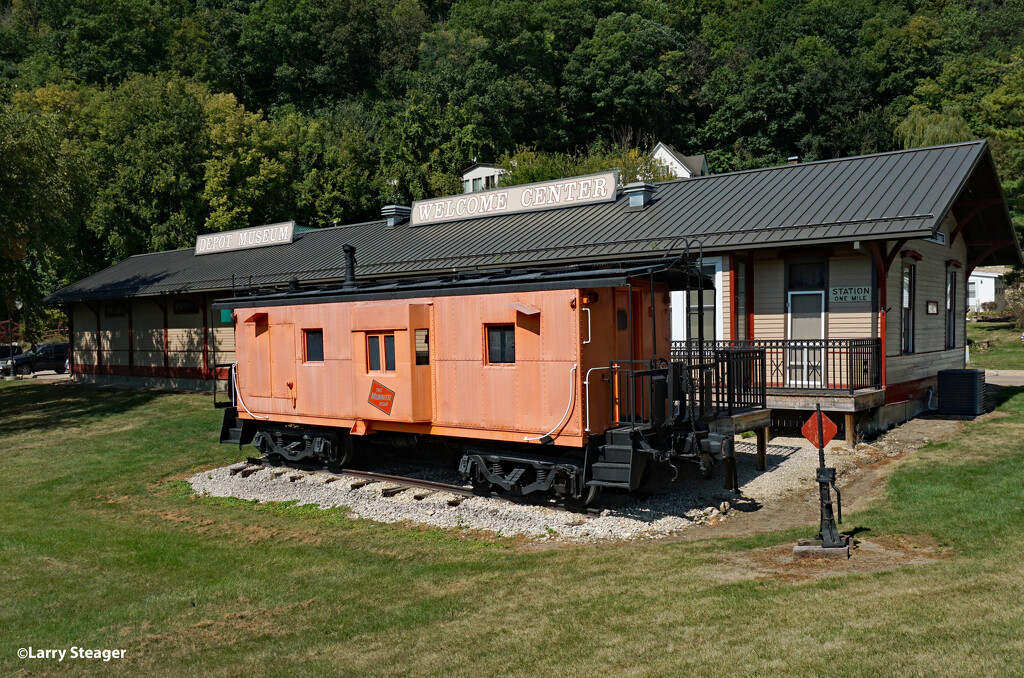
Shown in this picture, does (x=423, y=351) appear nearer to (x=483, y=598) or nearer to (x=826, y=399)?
(x=483, y=598)

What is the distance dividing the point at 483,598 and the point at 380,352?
224 inches

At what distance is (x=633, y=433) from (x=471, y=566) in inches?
111

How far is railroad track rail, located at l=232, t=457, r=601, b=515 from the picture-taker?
12.1 metres

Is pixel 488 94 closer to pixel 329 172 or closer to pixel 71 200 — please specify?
pixel 329 172

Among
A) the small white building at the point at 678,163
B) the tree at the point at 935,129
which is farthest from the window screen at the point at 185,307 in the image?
the small white building at the point at 678,163

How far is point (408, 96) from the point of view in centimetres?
7044

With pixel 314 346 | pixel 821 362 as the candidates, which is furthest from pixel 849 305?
pixel 314 346

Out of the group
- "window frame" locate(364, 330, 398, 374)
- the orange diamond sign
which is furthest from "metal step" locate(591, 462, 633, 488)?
"window frame" locate(364, 330, 398, 374)

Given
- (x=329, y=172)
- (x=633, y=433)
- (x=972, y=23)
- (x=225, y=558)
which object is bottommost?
(x=225, y=558)

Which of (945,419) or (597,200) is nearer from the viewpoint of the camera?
(945,419)

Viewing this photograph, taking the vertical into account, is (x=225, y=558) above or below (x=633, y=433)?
below

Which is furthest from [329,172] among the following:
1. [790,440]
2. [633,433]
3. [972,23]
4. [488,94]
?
[972,23]

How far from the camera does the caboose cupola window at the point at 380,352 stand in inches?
500

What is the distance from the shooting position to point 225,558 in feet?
33.0
